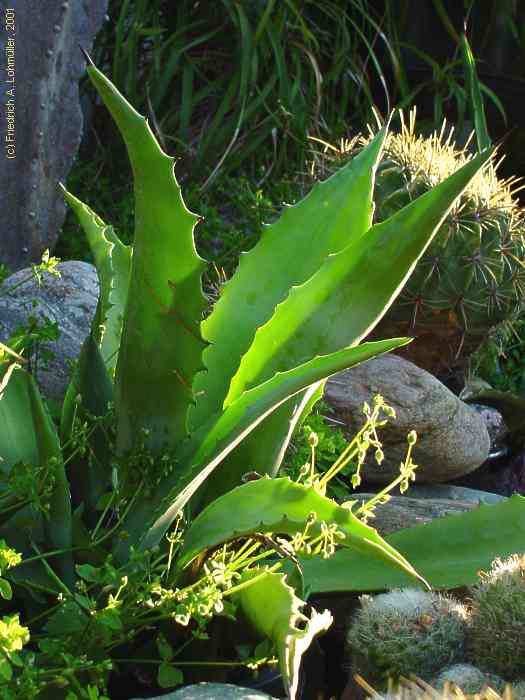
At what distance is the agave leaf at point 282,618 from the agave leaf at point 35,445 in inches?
11.5

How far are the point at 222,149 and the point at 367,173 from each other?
275 centimetres

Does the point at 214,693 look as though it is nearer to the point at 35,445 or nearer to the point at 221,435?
the point at 221,435

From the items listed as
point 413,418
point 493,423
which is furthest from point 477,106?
point 413,418

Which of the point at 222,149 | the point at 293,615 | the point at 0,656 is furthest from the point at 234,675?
the point at 222,149

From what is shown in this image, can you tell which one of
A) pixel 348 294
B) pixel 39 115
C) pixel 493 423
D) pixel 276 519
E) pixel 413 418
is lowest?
pixel 493 423

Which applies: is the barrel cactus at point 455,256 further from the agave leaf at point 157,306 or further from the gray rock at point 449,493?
the agave leaf at point 157,306

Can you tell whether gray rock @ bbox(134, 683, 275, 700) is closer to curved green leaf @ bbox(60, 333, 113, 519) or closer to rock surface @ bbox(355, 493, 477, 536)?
curved green leaf @ bbox(60, 333, 113, 519)

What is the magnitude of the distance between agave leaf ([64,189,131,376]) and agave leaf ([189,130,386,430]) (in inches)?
7.4

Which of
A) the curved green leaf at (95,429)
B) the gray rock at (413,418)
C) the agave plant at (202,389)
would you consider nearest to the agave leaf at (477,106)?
the gray rock at (413,418)

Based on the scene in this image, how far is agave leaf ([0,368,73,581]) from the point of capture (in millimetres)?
1532

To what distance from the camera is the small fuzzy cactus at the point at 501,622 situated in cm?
153

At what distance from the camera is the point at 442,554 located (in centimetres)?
173

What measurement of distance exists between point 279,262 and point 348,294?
0.25m

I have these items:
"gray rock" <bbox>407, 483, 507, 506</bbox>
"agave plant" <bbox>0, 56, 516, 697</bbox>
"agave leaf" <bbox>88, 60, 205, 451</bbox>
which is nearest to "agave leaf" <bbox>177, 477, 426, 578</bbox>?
"agave plant" <bbox>0, 56, 516, 697</bbox>
